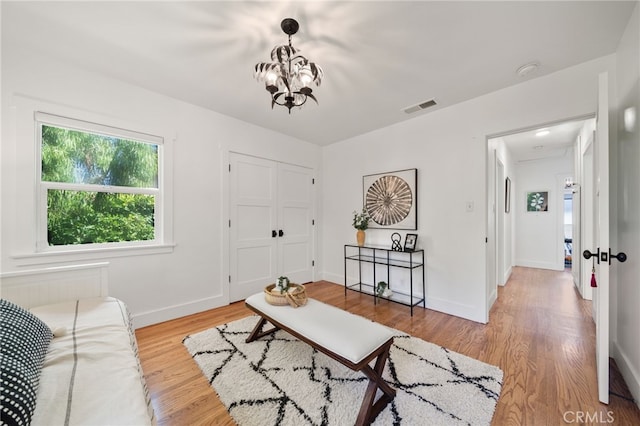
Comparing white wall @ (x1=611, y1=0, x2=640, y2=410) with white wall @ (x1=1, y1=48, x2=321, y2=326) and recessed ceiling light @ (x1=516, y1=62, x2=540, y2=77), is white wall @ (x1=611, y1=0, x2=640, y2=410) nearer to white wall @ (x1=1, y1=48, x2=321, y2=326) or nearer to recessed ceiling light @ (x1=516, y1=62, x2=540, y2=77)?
recessed ceiling light @ (x1=516, y1=62, x2=540, y2=77)

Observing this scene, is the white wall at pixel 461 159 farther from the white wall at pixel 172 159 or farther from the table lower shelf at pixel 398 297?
the white wall at pixel 172 159

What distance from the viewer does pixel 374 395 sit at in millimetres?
1422

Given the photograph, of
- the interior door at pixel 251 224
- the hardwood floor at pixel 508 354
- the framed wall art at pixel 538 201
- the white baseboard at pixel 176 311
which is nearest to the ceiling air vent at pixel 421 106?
the interior door at pixel 251 224

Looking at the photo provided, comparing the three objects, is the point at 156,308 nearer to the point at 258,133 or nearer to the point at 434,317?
the point at 258,133

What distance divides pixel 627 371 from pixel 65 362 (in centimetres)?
337

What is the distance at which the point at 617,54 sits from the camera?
6.38 feet

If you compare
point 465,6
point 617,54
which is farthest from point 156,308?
point 617,54

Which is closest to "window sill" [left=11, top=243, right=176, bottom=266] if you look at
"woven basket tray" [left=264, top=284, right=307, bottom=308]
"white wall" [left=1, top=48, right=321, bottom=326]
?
"white wall" [left=1, top=48, right=321, bottom=326]

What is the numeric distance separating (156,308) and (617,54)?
4788 mm

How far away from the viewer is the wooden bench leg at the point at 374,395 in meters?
1.37

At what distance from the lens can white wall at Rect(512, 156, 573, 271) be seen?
17.3 feet

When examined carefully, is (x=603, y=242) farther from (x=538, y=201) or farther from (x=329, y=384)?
(x=538, y=201)

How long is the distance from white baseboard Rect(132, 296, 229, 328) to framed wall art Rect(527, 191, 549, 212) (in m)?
6.65

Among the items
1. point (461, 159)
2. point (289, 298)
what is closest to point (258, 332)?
point (289, 298)
